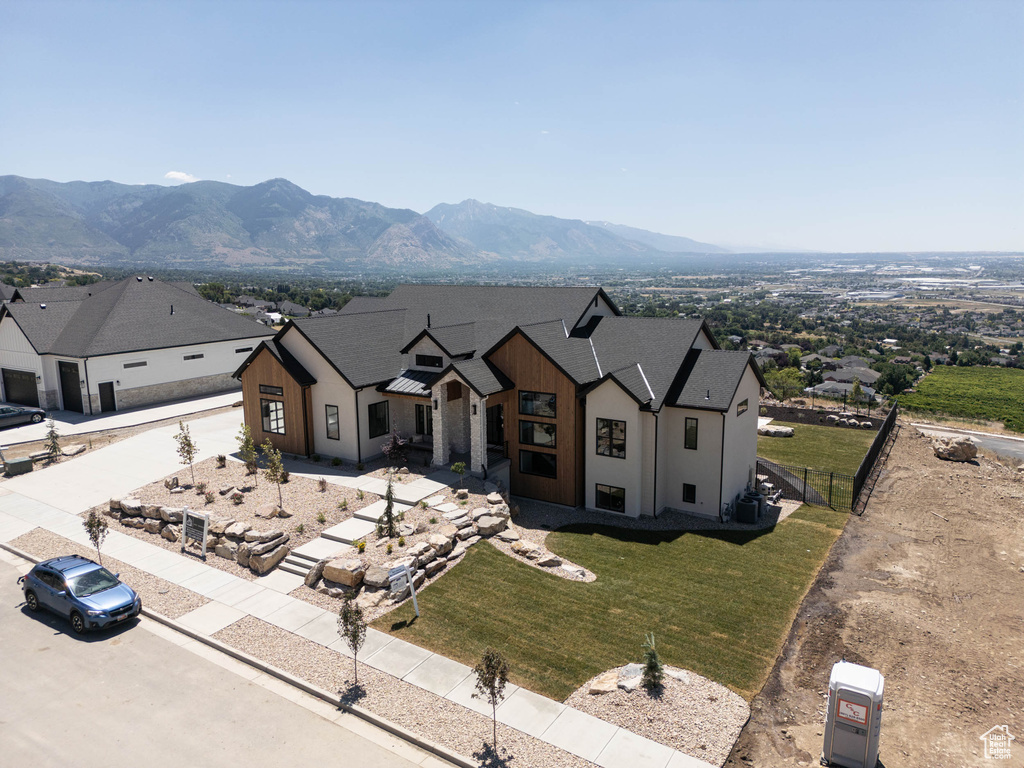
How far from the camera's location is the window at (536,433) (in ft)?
86.7

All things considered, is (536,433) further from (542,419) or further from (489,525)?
(489,525)

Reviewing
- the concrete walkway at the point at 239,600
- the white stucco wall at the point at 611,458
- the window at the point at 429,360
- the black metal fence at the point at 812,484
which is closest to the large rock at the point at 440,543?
the concrete walkway at the point at 239,600

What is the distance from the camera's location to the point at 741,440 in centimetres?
2697

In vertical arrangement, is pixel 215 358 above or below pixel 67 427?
above

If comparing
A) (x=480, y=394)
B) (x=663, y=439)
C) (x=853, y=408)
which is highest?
(x=480, y=394)

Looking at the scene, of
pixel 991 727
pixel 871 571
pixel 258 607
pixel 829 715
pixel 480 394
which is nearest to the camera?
pixel 829 715

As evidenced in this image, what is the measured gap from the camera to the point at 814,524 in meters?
25.7

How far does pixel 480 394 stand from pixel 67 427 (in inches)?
1103

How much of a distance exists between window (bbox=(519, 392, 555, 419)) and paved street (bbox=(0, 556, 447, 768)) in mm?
15245

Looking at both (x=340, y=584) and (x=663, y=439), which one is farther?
(x=663, y=439)

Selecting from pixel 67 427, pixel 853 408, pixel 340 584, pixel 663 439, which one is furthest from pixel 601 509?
pixel 853 408

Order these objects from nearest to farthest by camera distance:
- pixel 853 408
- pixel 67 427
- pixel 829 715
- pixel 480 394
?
1. pixel 829 715
2. pixel 480 394
3. pixel 67 427
4. pixel 853 408

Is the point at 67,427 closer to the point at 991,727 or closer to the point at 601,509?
the point at 601,509

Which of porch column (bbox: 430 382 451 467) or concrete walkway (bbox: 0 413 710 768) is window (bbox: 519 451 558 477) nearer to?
porch column (bbox: 430 382 451 467)
